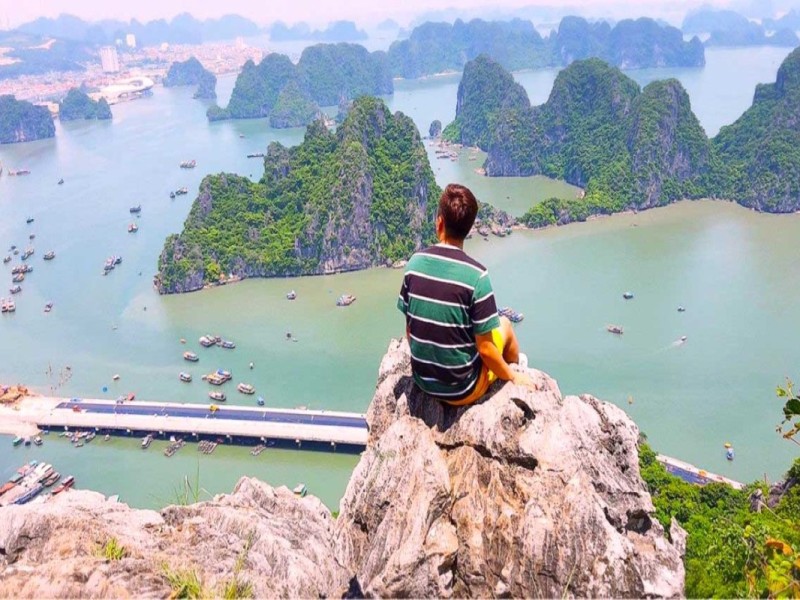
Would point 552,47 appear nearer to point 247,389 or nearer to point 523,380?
point 247,389

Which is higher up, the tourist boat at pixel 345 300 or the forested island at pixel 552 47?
the forested island at pixel 552 47

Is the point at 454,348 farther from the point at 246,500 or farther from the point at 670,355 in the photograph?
the point at 670,355

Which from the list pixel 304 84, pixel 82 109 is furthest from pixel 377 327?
pixel 82 109

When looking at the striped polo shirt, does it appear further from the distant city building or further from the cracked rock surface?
the distant city building

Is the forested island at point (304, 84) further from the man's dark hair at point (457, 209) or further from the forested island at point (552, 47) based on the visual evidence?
the man's dark hair at point (457, 209)

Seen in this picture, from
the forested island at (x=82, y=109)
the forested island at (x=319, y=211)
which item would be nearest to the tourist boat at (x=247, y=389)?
the forested island at (x=319, y=211)

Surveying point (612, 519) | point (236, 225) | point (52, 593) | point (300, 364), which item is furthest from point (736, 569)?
point (236, 225)

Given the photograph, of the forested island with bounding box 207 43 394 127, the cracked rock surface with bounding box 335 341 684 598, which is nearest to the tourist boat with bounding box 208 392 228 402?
the cracked rock surface with bounding box 335 341 684 598
